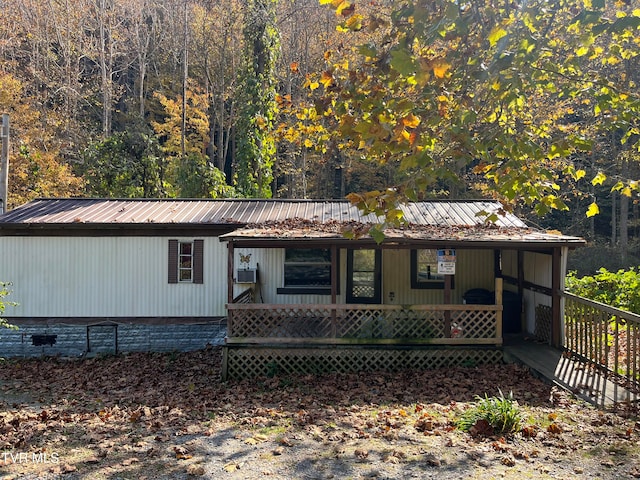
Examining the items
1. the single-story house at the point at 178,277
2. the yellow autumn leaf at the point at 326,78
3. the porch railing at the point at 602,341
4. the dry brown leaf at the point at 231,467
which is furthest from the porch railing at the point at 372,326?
the yellow autumn leaf at the point at 326,78

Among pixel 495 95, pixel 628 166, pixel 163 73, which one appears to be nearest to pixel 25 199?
pixel 163 73

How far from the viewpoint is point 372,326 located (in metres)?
10.3

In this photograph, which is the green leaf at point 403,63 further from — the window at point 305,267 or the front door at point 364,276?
the window at point 305,267

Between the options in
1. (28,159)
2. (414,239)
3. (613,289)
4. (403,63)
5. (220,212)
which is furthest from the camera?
(28,159)

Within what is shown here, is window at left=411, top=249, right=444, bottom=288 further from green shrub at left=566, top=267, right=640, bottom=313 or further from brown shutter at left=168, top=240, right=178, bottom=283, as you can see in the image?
brown shutter at left=168, top=240, right=178, bottom=283

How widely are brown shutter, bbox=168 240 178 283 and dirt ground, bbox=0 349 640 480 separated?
3.02m

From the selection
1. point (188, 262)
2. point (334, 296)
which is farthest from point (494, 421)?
point (188, 262)

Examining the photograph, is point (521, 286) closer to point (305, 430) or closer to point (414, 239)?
point (414, 239)

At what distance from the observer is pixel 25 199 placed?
21656mm

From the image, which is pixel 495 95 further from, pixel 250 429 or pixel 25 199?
pixel 25 199

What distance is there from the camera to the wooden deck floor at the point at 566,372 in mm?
7234

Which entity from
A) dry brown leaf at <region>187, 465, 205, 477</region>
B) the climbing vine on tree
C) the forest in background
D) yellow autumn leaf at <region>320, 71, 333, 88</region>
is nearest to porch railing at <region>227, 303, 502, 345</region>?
the forest in background

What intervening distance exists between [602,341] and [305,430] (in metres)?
5.90

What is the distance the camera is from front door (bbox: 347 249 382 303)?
12422 millimetres
